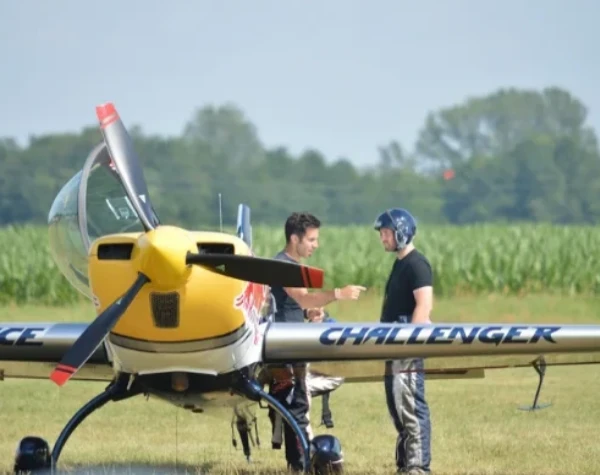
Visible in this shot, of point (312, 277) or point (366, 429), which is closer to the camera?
point (312, 277)

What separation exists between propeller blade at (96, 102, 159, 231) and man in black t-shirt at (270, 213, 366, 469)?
5.24 feet

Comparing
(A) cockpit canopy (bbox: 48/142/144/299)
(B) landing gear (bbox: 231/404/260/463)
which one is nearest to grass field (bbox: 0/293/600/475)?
(B) landing gear (bbox: 231/404/260/463)

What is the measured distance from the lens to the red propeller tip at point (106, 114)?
8672 mm

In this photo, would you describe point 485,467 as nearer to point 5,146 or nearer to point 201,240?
point 201,240

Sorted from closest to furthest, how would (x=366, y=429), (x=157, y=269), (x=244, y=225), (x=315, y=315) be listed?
(x=157, y=269), (x=244, y=225), (x=315, y=315), (x=366, y=429)

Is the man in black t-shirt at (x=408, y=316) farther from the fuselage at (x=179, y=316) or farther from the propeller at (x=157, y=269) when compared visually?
the propeller at (x=157, y=269)

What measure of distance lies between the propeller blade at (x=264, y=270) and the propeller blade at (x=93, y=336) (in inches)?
18.0

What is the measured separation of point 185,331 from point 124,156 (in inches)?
47.9

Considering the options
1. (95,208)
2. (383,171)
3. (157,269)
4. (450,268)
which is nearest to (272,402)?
(157,269)

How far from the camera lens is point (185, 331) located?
8.31m

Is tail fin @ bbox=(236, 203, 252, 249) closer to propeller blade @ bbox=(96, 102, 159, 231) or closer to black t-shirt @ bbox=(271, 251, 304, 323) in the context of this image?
black t-shirt @ bbox=(271, 251, 304, 323)

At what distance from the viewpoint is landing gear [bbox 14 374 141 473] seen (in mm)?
9125

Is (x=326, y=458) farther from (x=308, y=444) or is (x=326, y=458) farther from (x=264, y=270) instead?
(x=264, y=270)

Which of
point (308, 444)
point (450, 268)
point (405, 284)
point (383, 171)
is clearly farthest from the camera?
point (383, 171)
